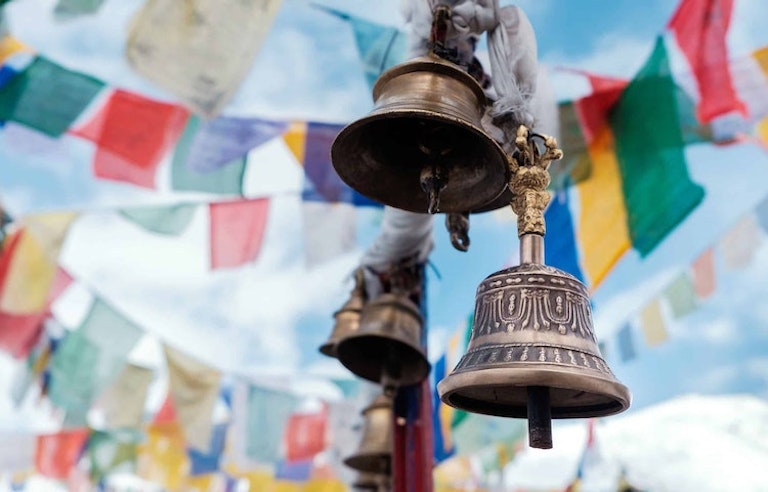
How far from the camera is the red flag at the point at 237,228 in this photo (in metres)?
5.63

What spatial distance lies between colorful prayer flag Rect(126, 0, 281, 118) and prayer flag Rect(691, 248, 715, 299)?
3.70m

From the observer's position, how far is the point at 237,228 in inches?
223

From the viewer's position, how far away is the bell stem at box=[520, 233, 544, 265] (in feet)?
5.98

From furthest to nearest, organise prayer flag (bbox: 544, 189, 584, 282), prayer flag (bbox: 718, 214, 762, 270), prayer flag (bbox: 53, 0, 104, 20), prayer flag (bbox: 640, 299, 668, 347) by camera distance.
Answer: prayer flag (bbox: 640, 299, 668, 347) → prayer flag (bbox: 718, 214, 762, 270) → prayer flag (bbox: 544, 189, 584, 282) → prayer flag (bbox: 53, 0, 104, 20)

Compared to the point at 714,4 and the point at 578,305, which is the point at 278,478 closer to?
the point at 714,4

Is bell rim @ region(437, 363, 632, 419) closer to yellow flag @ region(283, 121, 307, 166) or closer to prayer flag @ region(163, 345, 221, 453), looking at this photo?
yellow flag @ region(283, 121, 307, 166)

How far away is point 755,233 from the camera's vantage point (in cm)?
501

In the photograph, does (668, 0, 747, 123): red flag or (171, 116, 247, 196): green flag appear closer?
(668, 0, 747, 123): red flag

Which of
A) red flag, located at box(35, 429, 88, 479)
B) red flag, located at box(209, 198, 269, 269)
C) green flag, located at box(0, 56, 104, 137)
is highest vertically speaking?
green flag, located at box(0, 56, 104, 137)

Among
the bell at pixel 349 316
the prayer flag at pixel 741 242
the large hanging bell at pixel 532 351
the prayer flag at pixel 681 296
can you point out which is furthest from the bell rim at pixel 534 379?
the prayer flag at pixel 681 296

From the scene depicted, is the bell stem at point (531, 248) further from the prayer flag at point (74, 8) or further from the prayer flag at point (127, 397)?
the prayer flag at point (127, 397)

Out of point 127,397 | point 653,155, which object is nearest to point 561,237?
point 653,155

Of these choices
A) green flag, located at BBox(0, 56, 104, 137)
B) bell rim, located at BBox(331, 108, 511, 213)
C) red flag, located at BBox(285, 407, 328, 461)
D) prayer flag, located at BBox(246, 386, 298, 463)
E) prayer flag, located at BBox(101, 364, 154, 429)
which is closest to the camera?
bell rim, located at BBox(331, 108, 511, 213)

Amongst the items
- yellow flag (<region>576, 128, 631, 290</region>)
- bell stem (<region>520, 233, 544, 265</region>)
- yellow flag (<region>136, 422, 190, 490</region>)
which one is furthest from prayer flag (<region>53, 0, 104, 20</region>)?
yellow flag (<region>136, 422, 190, 490</region>)
